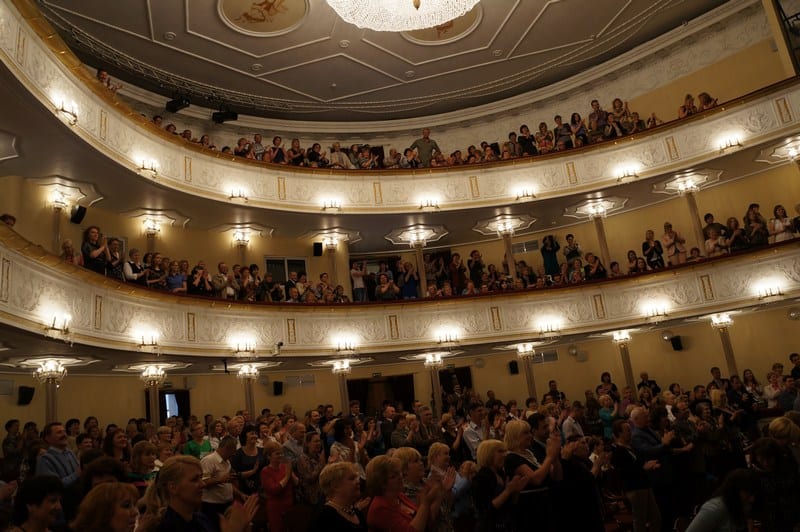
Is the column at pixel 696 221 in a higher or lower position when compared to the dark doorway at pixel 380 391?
higher

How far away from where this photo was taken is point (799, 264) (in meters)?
12.7

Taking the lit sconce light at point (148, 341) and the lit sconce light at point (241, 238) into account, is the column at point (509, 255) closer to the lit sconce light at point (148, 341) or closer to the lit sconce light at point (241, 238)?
the lit sconce light at point (241, 238)

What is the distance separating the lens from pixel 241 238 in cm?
1545

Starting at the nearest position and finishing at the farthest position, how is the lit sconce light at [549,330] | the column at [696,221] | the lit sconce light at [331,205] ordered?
the column at [696,221]
the lit sconce light at [549,330]
the lit sconce light at [331,205]

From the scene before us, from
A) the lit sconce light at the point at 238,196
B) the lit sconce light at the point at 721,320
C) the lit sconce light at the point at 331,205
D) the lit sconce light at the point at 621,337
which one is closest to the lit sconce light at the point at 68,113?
the lit sconce light at the point at 238,196

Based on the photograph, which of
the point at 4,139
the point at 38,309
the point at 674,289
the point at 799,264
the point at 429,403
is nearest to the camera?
the point at 38,309

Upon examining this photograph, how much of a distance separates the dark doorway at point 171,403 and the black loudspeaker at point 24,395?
2.60m

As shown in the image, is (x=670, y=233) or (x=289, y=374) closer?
(x=670, y=233)

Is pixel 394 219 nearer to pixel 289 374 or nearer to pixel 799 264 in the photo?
pixel 289 374

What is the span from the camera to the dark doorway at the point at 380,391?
17.2 meters

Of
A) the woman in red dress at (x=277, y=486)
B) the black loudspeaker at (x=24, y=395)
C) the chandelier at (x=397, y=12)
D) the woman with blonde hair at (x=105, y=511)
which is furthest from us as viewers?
the black loudspeaker at (x=24, y=395)

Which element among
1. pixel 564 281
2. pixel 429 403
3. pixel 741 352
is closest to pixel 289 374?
pixel 429 403

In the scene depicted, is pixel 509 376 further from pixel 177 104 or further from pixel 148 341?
pixel 177 104

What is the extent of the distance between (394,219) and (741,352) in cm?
919
